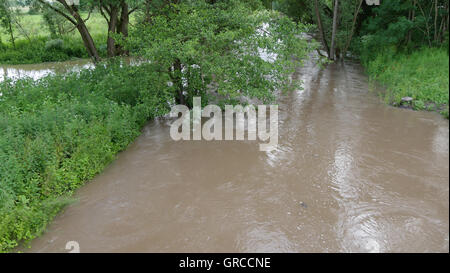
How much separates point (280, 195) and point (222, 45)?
4161mm

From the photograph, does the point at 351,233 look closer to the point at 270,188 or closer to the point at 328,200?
the point at 328,200

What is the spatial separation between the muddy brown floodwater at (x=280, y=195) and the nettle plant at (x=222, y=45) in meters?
1.57

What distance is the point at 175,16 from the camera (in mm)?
9125

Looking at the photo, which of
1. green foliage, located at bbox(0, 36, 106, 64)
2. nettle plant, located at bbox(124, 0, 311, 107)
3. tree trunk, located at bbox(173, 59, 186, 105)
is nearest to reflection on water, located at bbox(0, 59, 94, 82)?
green foliage, located at bbox(0, 36, 106, 64)

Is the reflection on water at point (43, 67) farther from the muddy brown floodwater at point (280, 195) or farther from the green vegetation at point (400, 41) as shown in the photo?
the green vegetation at point (400, 41)

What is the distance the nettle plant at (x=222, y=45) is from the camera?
8.23m

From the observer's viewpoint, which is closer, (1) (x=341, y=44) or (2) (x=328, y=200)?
(2) (x=328, y=200)

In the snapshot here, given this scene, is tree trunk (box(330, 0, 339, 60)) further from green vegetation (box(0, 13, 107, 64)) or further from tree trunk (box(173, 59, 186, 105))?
green vegetation (box(0, 13, 107, 64))

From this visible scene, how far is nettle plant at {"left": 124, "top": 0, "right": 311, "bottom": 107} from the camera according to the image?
823 cm

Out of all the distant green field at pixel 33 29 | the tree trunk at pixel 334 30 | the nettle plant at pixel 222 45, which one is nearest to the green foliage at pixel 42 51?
the distant green field at pixel 33 29

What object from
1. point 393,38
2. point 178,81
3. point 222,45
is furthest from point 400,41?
point 178,81

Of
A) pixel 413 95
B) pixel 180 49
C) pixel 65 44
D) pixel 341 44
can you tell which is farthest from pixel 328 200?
pixel 65 44

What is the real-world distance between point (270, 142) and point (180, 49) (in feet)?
10.2

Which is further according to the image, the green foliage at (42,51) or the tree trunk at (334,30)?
the green foliage at (42,51)
